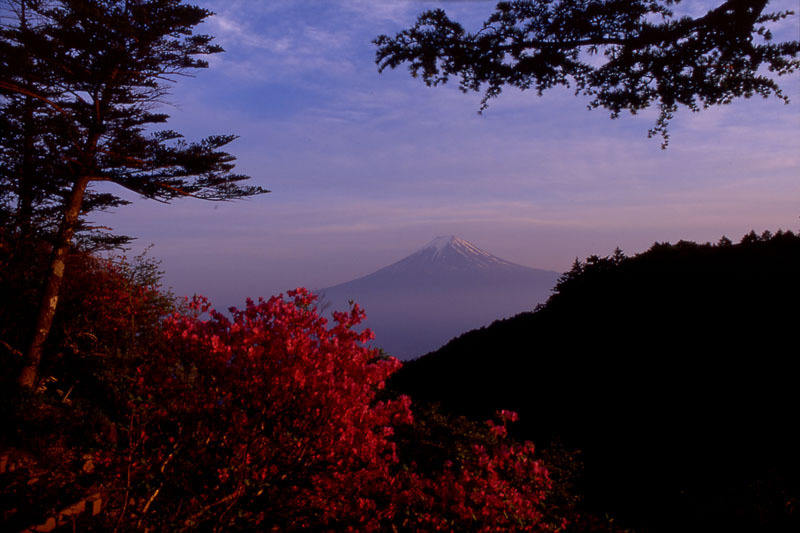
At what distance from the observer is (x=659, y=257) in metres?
10.2

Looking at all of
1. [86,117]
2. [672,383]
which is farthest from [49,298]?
[672,383]

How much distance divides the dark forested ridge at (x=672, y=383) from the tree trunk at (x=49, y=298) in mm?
8263

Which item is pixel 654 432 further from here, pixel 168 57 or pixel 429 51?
pixel 168 57

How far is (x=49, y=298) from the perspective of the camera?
10352mm

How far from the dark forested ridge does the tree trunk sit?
8263mm

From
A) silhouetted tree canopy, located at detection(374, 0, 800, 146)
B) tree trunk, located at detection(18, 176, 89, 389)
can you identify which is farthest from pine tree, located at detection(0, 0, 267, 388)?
silhouetted tree canopy, located at detection(374, 0, 800, 146)

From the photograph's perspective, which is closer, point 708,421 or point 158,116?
point 708,421

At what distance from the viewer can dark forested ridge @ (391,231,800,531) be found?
6.59 meters

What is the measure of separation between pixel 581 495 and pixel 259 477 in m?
4.60

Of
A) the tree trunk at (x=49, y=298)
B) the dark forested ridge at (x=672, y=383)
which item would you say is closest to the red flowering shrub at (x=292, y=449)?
the dark forested ridge at (x=672, y=383)

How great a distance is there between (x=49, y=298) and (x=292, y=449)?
7.95 m

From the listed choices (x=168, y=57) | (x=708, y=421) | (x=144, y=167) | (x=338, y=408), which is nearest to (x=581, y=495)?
(x=708, y=421)

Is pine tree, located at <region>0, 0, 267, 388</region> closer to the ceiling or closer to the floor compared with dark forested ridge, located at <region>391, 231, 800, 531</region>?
closer to the ceiling

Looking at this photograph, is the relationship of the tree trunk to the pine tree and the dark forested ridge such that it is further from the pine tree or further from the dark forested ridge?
the dark forested ridge
